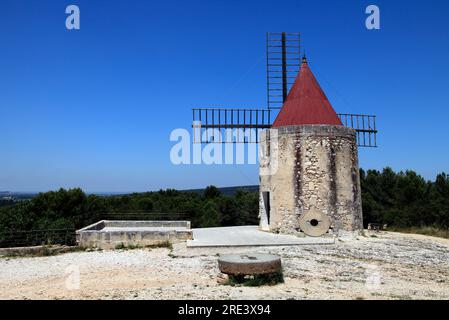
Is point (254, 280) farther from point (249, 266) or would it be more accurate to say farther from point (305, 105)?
point (305, 105)

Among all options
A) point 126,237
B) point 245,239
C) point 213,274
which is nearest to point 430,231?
point 245,239

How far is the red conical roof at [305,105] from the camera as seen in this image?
43.8 feet

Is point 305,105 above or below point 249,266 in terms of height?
above

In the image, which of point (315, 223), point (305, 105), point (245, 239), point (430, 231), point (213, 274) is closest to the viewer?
point (213, 274)

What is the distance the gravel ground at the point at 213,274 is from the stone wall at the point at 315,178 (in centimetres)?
158

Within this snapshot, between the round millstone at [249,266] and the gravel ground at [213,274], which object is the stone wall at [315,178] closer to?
the gravel ground at [213,274]

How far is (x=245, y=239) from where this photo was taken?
464 inches

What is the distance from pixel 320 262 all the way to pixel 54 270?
5.90 meters

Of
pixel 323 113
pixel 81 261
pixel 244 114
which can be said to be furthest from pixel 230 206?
pixel 81 261

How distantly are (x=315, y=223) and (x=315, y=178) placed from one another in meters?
1.43

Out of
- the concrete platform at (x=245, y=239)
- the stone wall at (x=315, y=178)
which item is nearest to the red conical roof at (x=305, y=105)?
the stone wall at (x=315, y=178)

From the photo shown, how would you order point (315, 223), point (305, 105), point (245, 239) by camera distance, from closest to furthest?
point (245, 239), point (315, 223), point (305, 105)
